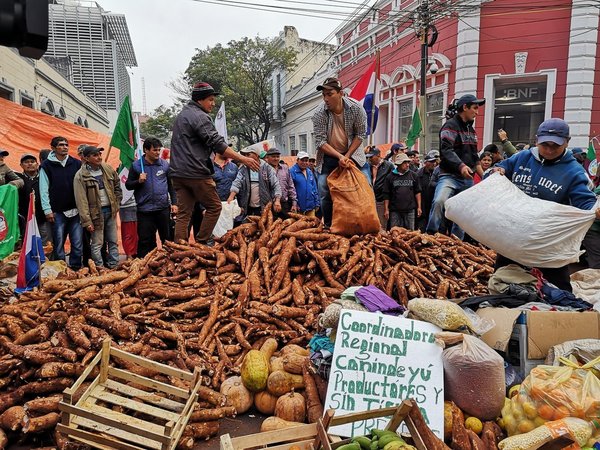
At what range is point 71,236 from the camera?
641 cm

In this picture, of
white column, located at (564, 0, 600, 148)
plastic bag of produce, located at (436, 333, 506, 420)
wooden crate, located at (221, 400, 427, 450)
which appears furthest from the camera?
white column, located at (564, 0, 600, 148)

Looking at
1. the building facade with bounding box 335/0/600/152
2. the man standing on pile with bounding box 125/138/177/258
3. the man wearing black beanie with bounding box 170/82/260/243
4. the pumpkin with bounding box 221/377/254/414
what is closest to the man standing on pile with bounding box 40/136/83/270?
the man standing on pile with bounding box 125/138/177/258

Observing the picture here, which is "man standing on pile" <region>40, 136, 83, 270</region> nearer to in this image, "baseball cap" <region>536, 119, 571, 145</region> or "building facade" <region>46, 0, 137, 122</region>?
"baseball cap" <region>536, 119, 571, 145</region>

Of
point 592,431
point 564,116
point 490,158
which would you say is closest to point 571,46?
point 564,116

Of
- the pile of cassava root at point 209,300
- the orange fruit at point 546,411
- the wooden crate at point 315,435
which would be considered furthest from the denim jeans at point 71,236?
the orange fruit at point 546,411

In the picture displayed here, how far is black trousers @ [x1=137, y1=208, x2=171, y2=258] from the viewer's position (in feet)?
20.7

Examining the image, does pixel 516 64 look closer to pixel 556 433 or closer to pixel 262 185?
pixel 262 185

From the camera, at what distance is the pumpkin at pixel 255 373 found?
2932 mm

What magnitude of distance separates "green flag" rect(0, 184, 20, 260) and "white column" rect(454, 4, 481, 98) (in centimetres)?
1388

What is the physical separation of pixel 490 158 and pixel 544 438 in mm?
5948

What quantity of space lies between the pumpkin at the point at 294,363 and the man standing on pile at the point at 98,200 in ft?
14.2

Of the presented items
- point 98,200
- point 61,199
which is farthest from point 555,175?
point 61,199

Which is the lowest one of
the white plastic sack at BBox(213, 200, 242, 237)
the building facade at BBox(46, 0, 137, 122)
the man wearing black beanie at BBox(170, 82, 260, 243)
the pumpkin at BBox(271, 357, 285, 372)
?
the pumpkin at BBox(271, 357, 285, 372)

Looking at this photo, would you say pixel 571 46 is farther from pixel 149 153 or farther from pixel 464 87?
pixel 149 153
